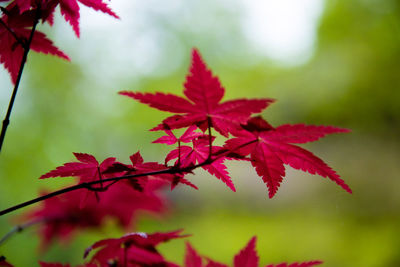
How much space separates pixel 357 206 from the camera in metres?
4.05

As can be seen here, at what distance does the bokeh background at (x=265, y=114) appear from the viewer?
4.03m

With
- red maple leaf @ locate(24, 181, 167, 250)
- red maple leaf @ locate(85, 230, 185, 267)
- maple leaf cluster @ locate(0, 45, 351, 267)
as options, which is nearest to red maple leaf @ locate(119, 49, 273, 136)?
maple leaf cluster @ locate(0, 45, 351, 267)

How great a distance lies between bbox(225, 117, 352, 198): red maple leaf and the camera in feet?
1.56

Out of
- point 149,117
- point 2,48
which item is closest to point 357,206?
point 149,117

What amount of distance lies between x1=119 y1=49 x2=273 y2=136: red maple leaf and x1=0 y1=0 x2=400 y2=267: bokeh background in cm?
279

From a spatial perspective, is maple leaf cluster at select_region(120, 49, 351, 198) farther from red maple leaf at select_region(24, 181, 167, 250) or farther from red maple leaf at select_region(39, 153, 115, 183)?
red maple leaf at select_region(24, 181, 167, 250)

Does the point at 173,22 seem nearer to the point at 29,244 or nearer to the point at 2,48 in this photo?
the point at 29,244

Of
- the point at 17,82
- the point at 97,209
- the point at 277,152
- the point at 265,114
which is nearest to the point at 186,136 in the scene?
the point at 277,152

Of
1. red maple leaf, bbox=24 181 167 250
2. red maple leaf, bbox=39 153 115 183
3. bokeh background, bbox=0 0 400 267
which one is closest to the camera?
red maple leaf, bbox=39 153 115 183

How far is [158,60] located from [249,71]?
1789 mm

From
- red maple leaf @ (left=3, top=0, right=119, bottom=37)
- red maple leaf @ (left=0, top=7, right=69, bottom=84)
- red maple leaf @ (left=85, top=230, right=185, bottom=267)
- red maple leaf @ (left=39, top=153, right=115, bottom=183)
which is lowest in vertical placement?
red maple leaf @ (left=85, top=230, right=185, bottom=267)

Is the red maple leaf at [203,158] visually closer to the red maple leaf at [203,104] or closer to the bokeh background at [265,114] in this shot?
the red maple leaf at [203,104]

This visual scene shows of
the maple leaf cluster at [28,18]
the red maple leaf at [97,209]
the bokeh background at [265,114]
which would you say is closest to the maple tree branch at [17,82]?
the maple leaf cluster at [28,18]

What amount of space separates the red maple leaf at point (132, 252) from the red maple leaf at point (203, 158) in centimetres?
15
